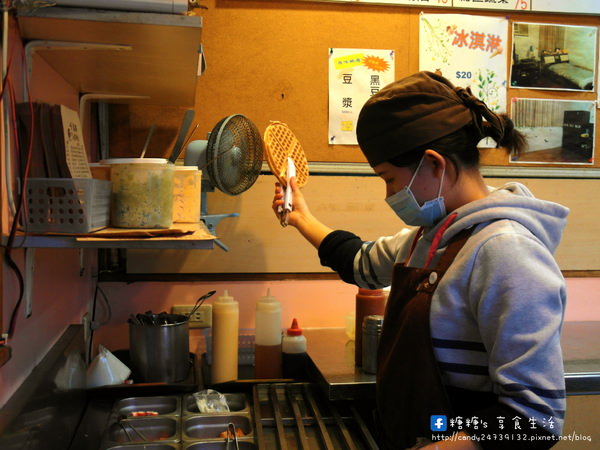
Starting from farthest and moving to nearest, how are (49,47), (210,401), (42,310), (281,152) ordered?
(281,152), (210,401), (42,310), (49,47)

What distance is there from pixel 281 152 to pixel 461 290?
88cm

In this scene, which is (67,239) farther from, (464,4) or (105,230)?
(464,4)

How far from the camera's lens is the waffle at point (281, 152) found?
1678 mm

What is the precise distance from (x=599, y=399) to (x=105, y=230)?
5.02ft

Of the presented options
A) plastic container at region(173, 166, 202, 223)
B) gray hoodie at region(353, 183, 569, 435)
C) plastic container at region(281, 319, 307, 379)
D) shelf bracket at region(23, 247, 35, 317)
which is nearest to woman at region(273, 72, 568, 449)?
gray hoodie at region(353, 183, 569, 435)

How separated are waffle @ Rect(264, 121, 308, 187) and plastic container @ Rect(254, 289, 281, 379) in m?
0.44

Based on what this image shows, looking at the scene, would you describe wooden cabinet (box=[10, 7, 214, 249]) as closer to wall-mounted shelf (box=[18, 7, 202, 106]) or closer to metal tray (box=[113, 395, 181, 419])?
wall-mounted shelf (box=[18, 7, 202, 106])

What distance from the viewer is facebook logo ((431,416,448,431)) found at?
108 centimetres

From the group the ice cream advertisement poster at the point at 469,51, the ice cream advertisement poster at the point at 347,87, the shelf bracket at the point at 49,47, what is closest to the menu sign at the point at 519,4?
the ice cream advertisement poster at the point at 469,51

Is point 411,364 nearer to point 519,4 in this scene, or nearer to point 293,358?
point 293,358

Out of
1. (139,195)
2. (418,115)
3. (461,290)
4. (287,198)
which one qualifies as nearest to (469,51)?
(287,198)

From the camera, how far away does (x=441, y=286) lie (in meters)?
1.08

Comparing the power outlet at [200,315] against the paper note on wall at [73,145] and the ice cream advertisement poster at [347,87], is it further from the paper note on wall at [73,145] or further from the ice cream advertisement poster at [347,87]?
the paper note on wall at [73,145]

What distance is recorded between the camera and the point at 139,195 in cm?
115
